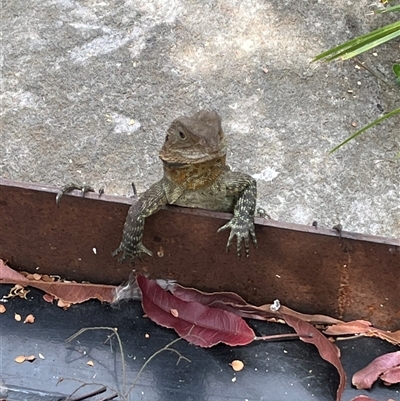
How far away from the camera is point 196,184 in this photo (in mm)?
2428

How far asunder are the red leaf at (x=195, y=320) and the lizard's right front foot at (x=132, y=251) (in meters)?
0.09

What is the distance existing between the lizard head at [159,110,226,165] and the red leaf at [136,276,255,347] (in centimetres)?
46

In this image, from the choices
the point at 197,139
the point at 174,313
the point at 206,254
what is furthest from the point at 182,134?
the point at 174,313

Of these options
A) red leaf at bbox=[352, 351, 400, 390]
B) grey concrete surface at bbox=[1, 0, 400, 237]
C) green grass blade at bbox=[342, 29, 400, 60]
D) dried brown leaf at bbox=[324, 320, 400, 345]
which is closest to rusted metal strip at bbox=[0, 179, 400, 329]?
dried brown leaf at bbox=[324, 320, 400, 345]

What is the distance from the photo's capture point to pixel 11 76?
4.20 meters

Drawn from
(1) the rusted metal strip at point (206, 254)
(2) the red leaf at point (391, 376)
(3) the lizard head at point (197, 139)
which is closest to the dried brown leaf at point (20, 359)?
(1) the rusted metal strip at point (206, 254)

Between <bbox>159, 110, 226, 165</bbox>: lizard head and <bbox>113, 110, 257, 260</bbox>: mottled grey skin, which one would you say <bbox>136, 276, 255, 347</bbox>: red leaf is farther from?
<bbox>159, 110, 226, 165</bbox>: lizard head

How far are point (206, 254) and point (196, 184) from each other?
0.25m

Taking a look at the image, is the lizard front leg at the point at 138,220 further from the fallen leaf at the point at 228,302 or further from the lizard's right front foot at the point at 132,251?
the fallen leaf at the point at 228,302

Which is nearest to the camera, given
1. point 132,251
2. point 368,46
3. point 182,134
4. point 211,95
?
point 368,46

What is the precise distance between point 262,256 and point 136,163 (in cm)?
158

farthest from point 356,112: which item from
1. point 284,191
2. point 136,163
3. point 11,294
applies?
point 11,294

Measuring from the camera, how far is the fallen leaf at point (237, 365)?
2.31 m

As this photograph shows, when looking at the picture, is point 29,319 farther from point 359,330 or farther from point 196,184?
point 359,330
